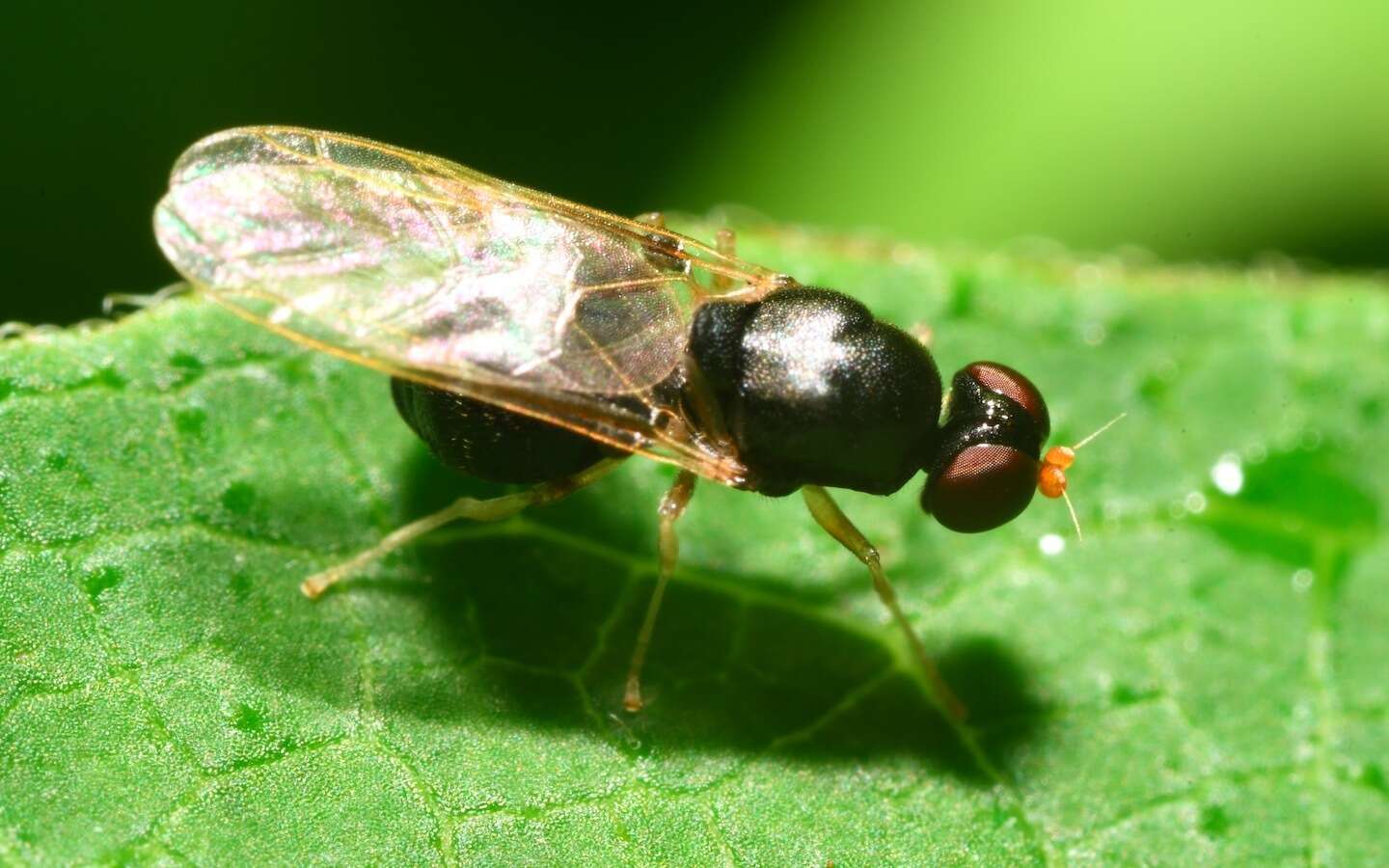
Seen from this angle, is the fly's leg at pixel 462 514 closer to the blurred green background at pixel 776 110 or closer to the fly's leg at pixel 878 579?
the fly's leg at pixel 878 579

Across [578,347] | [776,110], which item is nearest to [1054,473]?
[578,347]

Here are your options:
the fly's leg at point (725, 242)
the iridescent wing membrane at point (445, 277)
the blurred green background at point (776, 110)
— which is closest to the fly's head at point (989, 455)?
the iridescent wing membrane at point (445, 277)

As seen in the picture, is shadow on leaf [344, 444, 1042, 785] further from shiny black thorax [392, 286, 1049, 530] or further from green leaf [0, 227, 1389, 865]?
shiny black thorax [392, 286, 1049, 530]

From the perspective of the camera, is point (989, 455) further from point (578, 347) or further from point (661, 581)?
point (578, 347)

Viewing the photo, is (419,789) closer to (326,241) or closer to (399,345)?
(399,345)

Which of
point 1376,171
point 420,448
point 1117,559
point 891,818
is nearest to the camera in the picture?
point 891,818

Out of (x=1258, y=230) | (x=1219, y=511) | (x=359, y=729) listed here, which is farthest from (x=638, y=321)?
→ (x=1258, y=230)
